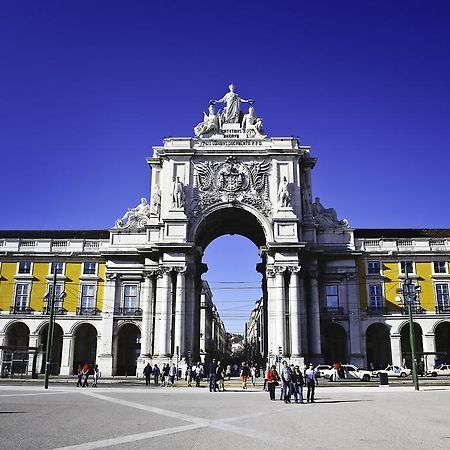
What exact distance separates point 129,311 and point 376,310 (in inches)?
1058

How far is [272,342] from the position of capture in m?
51.2

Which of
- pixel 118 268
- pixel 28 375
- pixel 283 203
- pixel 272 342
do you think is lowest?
pixel 28 375

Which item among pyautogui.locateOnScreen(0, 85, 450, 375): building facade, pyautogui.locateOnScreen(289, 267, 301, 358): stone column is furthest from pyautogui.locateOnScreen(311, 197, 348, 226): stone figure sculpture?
pyautogui.locateOnScreen(289, 267, 301, 358): stone column

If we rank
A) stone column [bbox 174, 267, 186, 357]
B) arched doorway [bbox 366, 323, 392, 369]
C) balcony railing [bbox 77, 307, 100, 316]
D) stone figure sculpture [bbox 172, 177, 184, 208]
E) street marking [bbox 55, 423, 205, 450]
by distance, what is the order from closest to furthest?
street marking [bbox 55, 423, 205, 450] → stone column [bbox 174, 267, 186, 357] → stone figure sculpture [bbox 172, 177, 184, 208] → balcony railing [bbox 77, 307, 100, 316] → arched doorway [bbox 366, 323, 392, 369]

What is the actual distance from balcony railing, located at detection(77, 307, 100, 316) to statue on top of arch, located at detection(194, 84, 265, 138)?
22705 mm

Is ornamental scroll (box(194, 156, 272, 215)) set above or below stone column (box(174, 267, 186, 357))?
above

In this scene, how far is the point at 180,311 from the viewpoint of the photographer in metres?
50.8

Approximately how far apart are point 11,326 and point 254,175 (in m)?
32.0

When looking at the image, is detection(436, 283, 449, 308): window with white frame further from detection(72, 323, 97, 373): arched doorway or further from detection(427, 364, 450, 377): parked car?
detection(72, 323, 97, 373): arched doorway

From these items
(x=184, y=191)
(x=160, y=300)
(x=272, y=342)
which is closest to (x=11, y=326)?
(x=160, y=300)

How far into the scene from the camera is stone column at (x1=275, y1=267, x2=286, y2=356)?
49969 millimetres

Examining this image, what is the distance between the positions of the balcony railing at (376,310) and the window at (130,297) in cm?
2537

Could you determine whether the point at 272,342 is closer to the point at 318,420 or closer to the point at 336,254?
the point at 336,254

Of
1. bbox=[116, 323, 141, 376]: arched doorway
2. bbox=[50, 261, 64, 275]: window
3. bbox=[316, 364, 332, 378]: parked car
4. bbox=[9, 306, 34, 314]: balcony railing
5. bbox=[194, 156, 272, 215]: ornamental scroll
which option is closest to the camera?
bbox=[316, 364, 332, 378]: parked car
